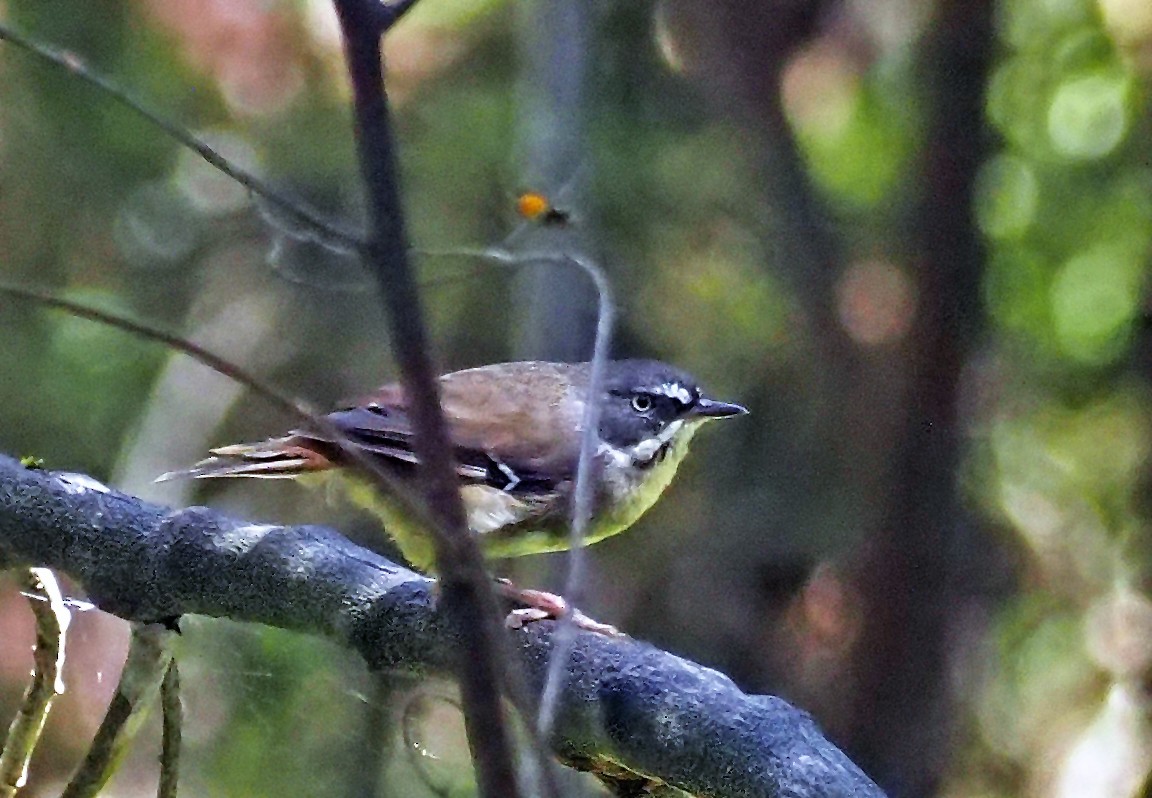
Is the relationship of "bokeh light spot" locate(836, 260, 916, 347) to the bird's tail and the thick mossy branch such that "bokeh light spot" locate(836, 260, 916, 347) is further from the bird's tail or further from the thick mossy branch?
the thick mossy branch

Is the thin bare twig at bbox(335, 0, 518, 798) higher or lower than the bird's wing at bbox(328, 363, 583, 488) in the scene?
lower

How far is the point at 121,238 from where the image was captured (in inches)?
282

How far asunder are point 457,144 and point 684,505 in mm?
1963

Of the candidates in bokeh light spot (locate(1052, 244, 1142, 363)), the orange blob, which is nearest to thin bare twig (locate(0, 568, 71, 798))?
the orange blob

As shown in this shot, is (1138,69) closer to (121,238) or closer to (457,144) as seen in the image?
(457,144)

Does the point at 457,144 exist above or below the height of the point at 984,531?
above

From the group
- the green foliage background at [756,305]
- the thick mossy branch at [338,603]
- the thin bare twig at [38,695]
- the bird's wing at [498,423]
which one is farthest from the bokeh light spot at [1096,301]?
the thin bare twig at [38,695]

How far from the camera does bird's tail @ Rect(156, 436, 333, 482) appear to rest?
12.2 feet

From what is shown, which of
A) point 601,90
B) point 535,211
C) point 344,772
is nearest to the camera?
point 535,211

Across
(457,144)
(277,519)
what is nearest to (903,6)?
(457,144)

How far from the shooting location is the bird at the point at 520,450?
146 inches

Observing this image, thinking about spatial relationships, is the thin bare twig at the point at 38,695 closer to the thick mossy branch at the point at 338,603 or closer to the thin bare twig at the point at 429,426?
the thick mossy branch at the point at 338,603

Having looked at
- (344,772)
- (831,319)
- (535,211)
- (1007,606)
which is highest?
(831,319)

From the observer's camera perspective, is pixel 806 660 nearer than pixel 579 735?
No
